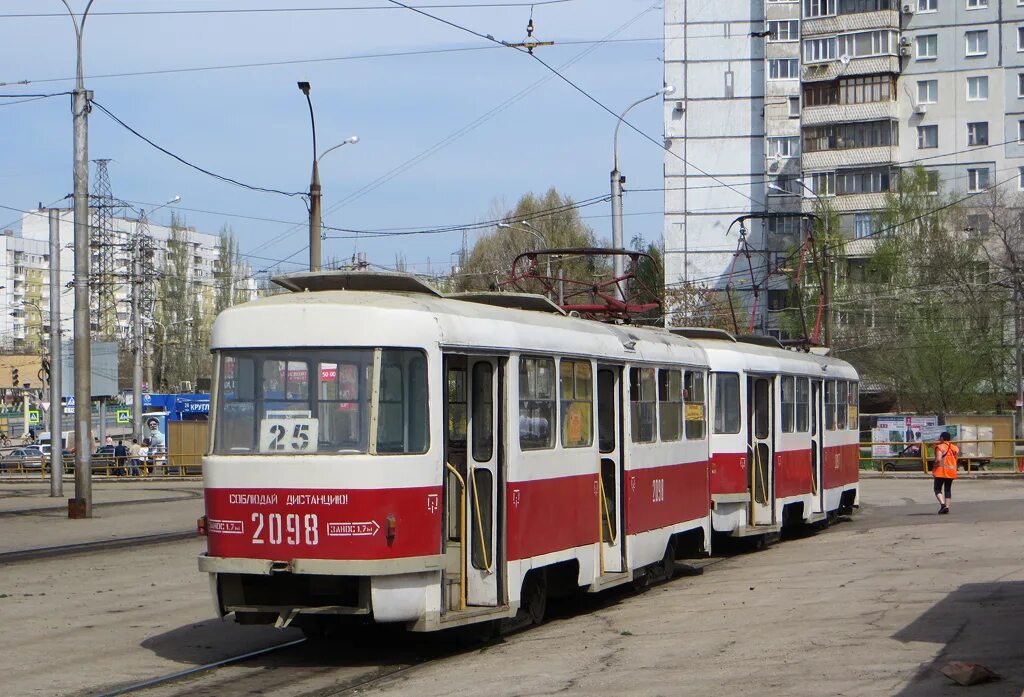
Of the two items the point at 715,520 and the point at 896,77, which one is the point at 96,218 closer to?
the point at 896,77

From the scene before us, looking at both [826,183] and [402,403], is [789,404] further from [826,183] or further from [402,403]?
[826,183]

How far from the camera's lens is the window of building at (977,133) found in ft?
227

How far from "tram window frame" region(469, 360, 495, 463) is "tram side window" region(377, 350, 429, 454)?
86 centimetres

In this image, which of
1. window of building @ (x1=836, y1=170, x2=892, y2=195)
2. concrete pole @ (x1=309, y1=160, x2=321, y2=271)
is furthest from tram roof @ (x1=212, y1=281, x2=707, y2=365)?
window of building @ (x1=836, y1=170, x2=892, y2=195)

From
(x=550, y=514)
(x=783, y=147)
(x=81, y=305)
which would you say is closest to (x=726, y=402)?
(x=550, y=514)

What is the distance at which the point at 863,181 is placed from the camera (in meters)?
68.8

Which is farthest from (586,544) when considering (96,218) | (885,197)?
(96,218)

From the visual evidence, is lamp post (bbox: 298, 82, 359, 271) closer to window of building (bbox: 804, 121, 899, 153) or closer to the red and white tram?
the red and white tram

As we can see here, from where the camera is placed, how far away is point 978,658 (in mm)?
9828

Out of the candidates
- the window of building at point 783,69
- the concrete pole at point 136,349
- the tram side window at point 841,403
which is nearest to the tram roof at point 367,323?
the tram side window at point 841,403

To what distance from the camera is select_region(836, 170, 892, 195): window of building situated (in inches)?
2689

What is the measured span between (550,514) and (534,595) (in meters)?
0.85

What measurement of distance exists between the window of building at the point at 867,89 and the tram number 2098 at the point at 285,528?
63145mm

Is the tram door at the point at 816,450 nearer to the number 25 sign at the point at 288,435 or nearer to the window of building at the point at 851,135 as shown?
the number 25 sign at the point at 288,435
